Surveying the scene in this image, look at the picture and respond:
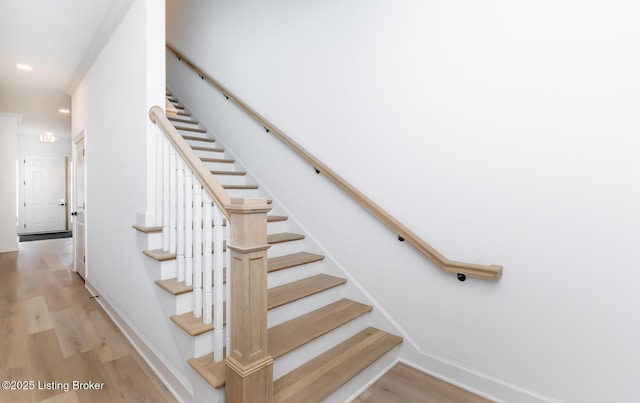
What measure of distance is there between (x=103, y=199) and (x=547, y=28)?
11.7 ft

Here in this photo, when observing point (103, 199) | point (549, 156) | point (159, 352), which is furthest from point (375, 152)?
point (103, 199)

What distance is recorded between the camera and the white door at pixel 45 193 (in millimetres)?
8094

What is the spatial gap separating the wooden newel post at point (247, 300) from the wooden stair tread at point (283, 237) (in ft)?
3.73

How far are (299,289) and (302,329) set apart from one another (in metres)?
0.34

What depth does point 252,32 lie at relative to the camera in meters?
3.25

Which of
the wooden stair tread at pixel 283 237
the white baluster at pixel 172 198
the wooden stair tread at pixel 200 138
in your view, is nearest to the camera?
the white baluster at pixel 172 198

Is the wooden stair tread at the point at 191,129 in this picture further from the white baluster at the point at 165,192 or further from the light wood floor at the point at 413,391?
the light wood floor at the point at 413,391

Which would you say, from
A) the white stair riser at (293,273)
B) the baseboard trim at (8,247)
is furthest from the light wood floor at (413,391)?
the baseboard trim at (8,247)

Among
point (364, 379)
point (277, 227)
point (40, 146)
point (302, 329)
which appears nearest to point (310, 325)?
point (302, 329)

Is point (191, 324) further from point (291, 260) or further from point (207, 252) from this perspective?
point (291, 260)

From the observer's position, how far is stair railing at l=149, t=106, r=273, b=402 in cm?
134

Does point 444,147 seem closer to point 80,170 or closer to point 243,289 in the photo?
point 243,289

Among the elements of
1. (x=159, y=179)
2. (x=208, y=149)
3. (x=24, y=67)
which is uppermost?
(x=24, y=67)

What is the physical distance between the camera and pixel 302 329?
192cm
